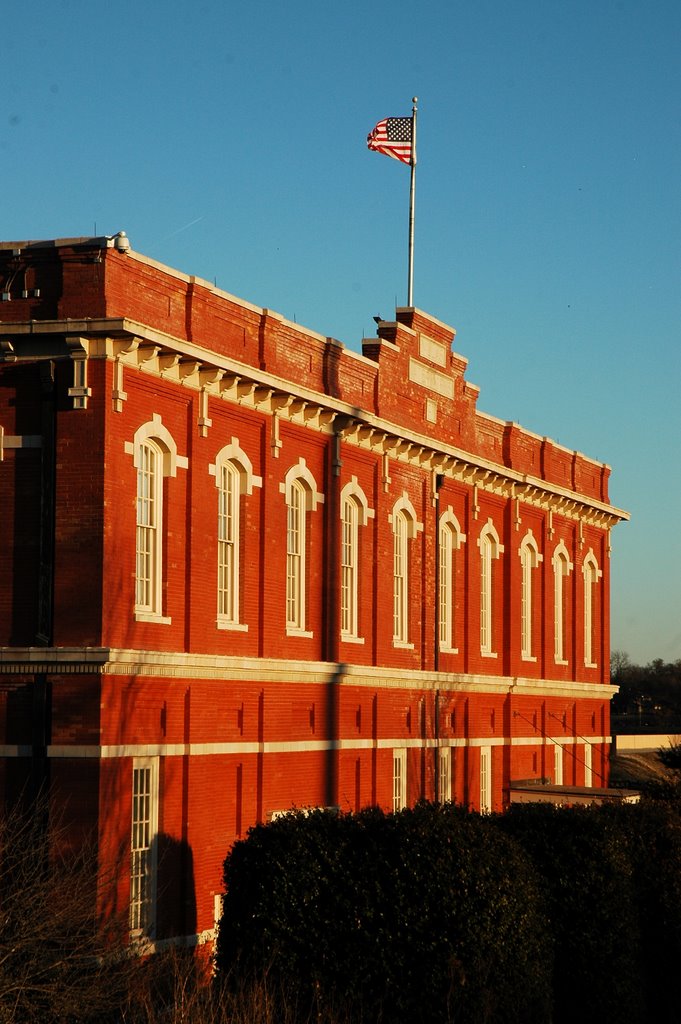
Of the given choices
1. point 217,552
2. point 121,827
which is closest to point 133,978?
point 121,827

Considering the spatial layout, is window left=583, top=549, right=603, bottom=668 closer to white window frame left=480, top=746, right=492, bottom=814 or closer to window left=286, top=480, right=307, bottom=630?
white window frame left=480, top=746, right=492, bottom=814

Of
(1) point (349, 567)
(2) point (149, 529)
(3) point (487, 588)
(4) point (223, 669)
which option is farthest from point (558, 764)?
(2) point (149, 529)

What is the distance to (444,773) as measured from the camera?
38594 millimetres

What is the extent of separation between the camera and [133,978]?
771 inches

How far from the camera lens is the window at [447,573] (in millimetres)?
38906

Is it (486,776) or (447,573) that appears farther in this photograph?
(486,776)

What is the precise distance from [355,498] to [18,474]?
1021 cm

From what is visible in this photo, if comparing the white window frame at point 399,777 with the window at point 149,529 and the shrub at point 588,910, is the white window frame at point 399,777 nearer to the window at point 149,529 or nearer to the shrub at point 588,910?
the window at point 149,529

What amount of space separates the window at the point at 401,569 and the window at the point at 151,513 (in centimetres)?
1043

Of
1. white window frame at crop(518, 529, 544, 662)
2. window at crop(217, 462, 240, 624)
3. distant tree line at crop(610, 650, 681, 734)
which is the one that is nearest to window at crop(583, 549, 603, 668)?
white window frame at crop(518, 529, 544, 662)

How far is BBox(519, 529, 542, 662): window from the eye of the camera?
44.2 meters

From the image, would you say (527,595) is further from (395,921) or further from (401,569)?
(395,921)

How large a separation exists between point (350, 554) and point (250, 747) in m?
6.30

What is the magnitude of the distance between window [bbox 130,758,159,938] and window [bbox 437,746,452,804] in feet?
44.6
